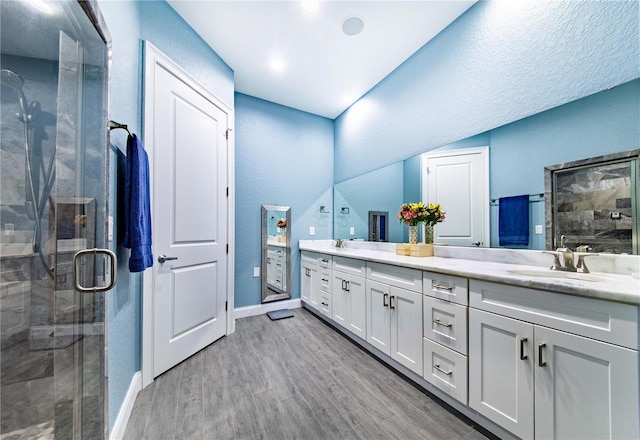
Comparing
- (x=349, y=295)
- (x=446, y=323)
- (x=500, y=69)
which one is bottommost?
(x=349, y=295)

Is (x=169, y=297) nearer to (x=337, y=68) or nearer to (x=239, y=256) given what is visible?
(x=239, y=256)

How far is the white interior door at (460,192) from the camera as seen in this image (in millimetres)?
1815

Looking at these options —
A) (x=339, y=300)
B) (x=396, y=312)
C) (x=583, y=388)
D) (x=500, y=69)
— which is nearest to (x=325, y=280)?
(x=339, y=300)

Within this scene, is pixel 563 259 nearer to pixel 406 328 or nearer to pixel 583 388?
pixel 583 388

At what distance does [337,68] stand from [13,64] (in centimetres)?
251

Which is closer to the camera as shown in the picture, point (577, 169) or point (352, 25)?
point (577, 169)

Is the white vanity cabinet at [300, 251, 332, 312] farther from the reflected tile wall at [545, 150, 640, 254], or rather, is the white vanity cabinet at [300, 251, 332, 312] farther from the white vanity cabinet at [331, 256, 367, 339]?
the reflected tile wall at [545, 150, 640, 254]

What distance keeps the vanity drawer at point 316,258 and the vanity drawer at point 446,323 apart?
1288mm

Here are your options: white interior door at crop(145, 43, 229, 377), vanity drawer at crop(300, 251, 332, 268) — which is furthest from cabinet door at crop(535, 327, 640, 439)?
white interior door at crop(145, 43, 229, 377)

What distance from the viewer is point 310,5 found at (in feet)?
6.02

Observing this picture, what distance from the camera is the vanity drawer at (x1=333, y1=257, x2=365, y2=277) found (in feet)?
7.01

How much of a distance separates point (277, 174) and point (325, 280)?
1.57 m

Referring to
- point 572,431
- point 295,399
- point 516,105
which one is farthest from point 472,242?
point 295,399

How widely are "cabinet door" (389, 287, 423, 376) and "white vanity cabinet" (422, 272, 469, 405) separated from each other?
5 centimetres
